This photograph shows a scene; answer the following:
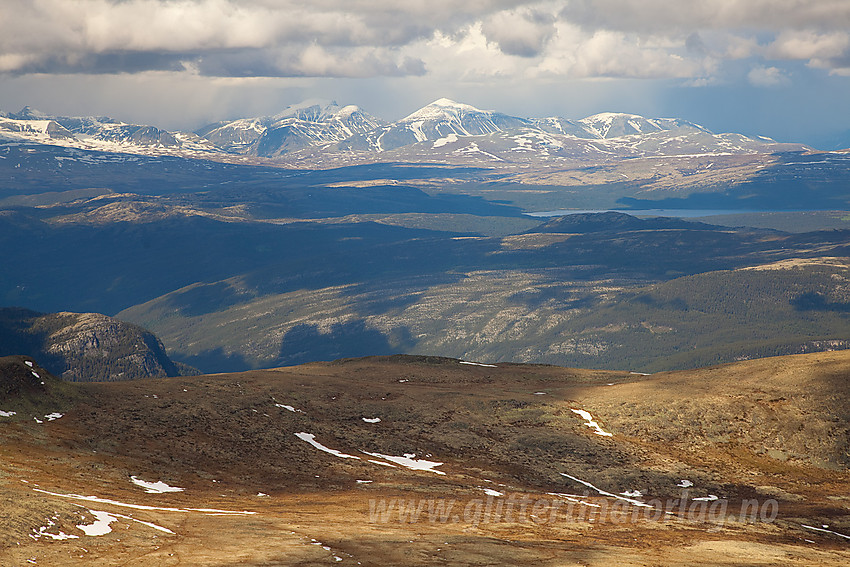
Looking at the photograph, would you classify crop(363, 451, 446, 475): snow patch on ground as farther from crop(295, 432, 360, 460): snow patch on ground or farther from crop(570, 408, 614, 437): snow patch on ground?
crop(570, 408, 614, 437): snow patch on ground

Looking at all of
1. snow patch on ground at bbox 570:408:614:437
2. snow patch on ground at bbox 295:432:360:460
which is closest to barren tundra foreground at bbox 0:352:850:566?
snow patch on ground at bbox 295:432:360:460

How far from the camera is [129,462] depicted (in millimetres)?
75812

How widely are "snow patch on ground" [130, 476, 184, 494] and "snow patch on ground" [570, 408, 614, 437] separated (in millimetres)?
59620

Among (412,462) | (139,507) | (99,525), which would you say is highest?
(99,525)

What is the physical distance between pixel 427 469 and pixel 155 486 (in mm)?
31474

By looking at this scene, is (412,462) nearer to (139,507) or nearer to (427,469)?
(427,469)

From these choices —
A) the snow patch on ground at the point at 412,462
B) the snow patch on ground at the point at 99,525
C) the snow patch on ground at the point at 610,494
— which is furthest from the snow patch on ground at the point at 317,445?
the snow patch on ground at the point at 99,525

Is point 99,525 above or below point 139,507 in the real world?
above

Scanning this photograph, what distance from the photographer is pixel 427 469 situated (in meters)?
87.4

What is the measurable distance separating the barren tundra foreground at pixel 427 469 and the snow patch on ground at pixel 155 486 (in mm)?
313

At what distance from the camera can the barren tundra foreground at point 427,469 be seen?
2085 inches

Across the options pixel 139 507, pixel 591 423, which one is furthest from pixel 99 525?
pixel 591 423

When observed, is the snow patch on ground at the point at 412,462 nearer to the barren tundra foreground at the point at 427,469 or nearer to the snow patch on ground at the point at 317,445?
the barren tundra foreground at the point at 427,469

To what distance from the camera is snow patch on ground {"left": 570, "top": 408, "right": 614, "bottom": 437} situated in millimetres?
104375
